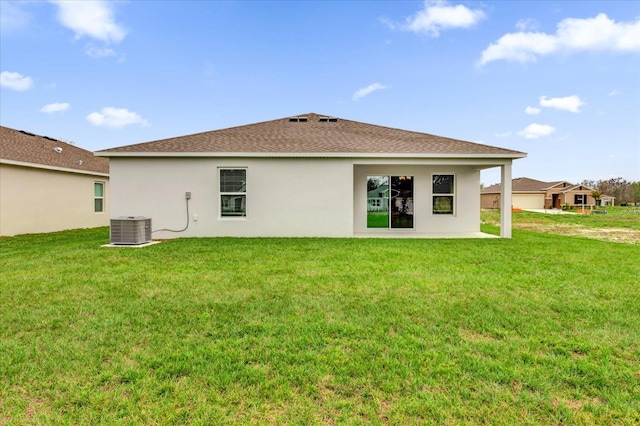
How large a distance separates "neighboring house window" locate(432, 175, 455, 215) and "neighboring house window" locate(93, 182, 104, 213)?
Result: 49.5ft

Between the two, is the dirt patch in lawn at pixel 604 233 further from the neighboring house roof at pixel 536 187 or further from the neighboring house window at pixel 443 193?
the neighboring house roof at pixel 536 187

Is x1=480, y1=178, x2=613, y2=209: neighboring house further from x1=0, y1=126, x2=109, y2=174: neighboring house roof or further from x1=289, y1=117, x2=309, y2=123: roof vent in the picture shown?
x1=0, y1=126, x2=109, y2=174: neighboring house roof

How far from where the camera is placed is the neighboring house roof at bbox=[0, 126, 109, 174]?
38.8 ft

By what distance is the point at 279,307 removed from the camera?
12.8 ft

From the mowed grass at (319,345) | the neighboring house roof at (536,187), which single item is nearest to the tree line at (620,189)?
the neighboring house roof at (536,187)

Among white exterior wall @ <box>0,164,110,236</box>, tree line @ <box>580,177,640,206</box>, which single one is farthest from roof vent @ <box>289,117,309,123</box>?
tree line @ <box>580,177,640,206</box>

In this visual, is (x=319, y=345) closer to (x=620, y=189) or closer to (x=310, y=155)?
(x=310, y=155)

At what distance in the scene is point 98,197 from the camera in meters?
15.5

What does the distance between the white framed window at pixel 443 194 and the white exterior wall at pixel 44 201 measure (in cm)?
1480

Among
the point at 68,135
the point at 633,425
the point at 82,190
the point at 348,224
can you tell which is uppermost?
the point at 68,135

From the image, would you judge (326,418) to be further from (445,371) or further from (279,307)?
(279,307)

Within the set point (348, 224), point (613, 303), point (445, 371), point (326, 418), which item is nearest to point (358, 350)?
point (445, 371)

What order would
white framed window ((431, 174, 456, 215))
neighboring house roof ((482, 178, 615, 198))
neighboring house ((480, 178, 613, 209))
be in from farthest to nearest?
neighboring house roof ((482, 178, 615, 198)), neighboring house ((480, 178, 613, 209)), white framed window ((431, 174, 456, 215))

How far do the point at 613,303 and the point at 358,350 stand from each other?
353cm
